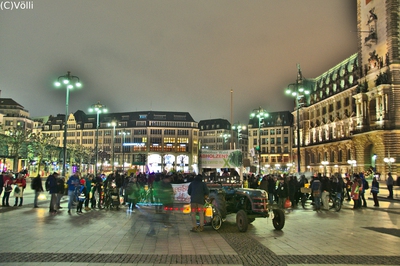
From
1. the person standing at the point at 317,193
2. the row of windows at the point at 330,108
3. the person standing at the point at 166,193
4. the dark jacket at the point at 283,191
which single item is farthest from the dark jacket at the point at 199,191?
the row of windows at the point at 330,108

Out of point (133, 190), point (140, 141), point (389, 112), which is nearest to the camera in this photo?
point (133, 190)

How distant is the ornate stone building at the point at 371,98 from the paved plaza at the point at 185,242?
1538 inches

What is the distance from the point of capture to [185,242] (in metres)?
11.8

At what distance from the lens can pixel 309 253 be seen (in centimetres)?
1025

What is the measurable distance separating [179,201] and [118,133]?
12471cm

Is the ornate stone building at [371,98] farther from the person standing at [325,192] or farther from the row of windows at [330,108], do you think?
the person standing at [325,192]

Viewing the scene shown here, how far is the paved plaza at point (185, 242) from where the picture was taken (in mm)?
9336

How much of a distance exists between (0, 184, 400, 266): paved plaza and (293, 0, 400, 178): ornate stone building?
39.1 meters

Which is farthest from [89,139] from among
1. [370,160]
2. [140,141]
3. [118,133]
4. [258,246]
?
[258,246]

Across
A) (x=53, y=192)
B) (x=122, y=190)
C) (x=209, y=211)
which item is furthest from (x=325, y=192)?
(x=53, y=192)

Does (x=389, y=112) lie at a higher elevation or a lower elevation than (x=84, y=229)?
higher

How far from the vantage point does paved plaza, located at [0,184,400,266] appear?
30.6 feet

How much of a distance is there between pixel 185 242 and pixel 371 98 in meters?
68.1

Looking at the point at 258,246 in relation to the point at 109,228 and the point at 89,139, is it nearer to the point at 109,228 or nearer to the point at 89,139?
the point at 109,228
